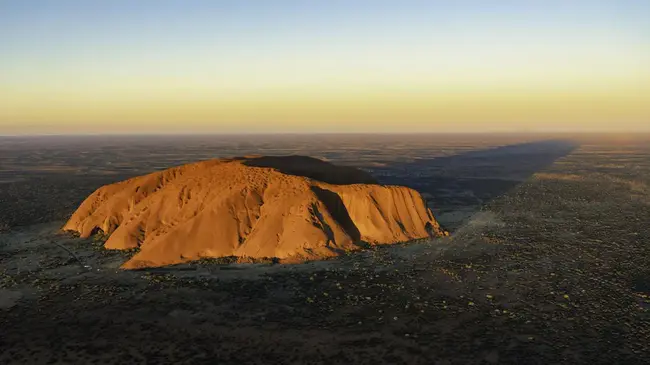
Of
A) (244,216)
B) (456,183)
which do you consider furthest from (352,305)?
(456,183)

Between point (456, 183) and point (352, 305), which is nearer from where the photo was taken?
point (352, 305)

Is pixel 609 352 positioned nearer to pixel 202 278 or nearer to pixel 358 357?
pixel 358 357

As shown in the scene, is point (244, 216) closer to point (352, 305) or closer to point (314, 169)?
point (314, 169)

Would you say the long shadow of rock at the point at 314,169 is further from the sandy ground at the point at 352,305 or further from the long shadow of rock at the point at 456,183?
the sandy ground at the point at 352,305

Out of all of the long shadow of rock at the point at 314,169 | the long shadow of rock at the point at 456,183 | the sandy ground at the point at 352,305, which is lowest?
the sandy ground at the point at 352,305

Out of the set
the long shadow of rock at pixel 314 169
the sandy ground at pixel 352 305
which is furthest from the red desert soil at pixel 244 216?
the long shadow of rock at pixel 314 169
